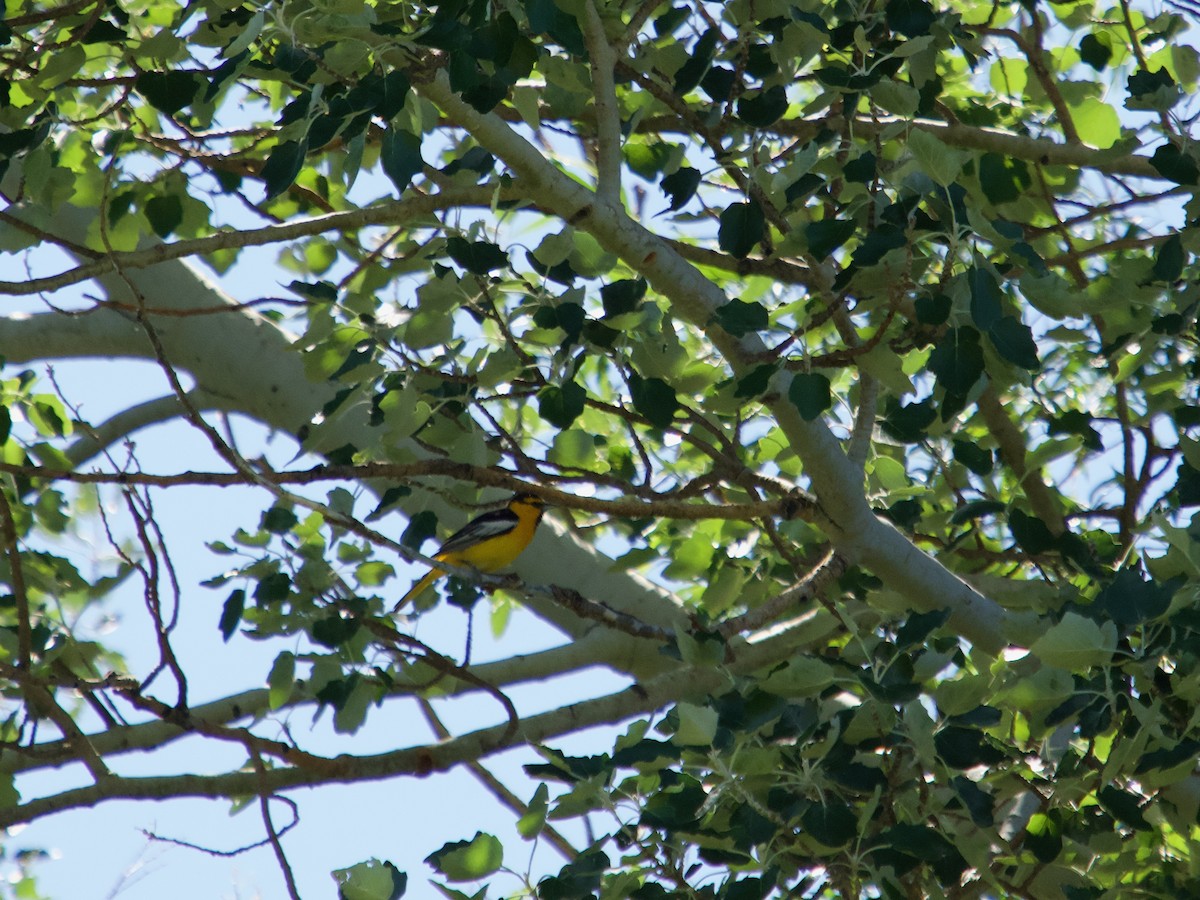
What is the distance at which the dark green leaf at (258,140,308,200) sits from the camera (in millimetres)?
2207

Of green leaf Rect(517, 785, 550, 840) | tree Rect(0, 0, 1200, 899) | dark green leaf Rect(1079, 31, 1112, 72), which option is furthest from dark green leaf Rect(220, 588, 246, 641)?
dark green leaf Rect(1079, 31, 1112, 72)

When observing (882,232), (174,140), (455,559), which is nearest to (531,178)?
(882,232)

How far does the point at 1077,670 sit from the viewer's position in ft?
7.48

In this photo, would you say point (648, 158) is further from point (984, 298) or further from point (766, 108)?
point (984, 298)

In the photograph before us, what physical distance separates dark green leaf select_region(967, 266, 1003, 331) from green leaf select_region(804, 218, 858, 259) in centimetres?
26

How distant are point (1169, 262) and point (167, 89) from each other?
81.6 inches

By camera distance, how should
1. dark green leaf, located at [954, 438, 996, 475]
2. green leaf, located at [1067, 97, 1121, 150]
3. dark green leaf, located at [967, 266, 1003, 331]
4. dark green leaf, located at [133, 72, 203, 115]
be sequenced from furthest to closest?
green leaf, located at [1067, 97, 1121, 150] < dark green leaf, located at [954, 438, 996, 475] < dark green leaf, located at [133, 72, 203, 115] < dark green leaf, located at [967, 266, 1003, 331]

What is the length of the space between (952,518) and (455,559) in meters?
3.40

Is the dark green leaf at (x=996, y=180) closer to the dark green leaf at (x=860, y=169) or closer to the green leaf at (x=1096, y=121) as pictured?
the green leaf at (x=1096, y=121)

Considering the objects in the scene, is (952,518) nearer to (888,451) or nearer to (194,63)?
(888,451)

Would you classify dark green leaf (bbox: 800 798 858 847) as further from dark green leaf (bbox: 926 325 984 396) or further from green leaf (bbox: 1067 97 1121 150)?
green leaf (bbox: 1067 97 1121 150)

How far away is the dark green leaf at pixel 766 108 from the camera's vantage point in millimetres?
2779

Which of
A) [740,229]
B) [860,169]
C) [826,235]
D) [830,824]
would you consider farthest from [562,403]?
[830,824]

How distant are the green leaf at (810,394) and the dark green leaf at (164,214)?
1832mm
